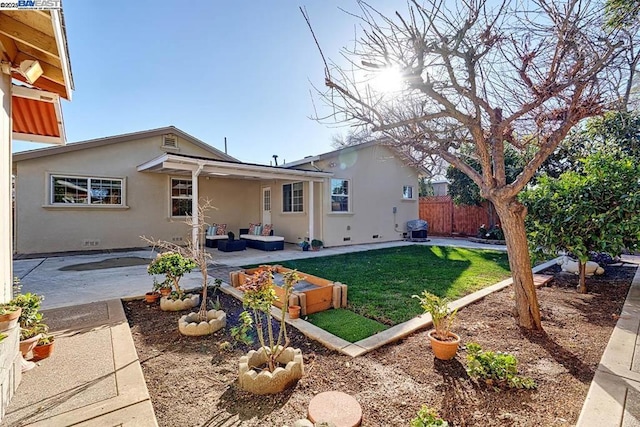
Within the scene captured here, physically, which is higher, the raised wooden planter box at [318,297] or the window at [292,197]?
the window at [292,197]

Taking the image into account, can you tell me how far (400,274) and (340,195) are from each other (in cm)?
592

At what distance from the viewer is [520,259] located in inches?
145

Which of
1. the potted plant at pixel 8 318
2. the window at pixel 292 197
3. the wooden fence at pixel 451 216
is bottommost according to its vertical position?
the potted plant at pixel 8 318

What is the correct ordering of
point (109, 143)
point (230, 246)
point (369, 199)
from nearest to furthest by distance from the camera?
point (109, 143), point (230, 246), point (369, 199)

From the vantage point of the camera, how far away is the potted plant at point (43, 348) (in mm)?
2818

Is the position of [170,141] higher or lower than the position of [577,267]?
higher

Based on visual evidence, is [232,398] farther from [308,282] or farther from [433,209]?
[433,209]

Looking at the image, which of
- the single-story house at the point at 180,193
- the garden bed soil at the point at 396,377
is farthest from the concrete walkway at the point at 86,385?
the single-story house at the point at 180,193

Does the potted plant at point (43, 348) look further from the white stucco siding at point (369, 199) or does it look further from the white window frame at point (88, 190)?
the white window frame at point (88, 190)

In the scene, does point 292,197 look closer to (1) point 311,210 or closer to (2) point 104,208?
(1) point 311,210

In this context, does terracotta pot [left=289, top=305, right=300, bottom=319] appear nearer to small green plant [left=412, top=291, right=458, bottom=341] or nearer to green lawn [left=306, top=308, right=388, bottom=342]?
green lawn [left=306, top=308, right=388, bottom=342]

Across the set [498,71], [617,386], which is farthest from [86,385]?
[498,71]

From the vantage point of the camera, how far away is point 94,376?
256 centimetres

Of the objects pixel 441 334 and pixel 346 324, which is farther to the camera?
pixel 346 324
